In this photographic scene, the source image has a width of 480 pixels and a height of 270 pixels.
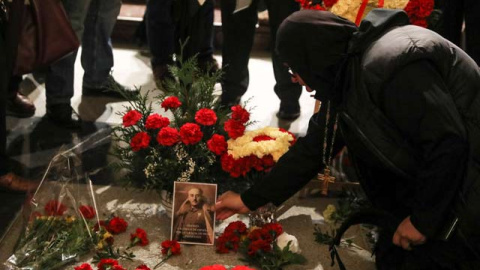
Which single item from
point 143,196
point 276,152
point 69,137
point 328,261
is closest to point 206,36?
point 69,137

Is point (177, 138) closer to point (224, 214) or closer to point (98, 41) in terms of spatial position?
point (224, 214)

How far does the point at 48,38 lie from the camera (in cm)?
258

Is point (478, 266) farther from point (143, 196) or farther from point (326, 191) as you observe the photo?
point (143, 196)

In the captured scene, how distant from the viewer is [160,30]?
354 cm

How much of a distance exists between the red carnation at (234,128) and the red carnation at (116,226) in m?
0.55

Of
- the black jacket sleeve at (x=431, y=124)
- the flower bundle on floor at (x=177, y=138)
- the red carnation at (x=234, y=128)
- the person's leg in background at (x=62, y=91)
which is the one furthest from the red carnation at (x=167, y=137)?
the person's leg in background at (x=62, y=91)

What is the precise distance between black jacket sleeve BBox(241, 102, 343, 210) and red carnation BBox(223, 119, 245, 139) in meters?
0.29

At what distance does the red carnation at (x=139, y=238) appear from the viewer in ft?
7.54

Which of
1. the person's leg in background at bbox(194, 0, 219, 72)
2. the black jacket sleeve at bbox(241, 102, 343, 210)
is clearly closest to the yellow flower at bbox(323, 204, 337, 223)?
the black jacket sleeve at bbox(241, 102, 343, 210)

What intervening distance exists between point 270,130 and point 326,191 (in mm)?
414

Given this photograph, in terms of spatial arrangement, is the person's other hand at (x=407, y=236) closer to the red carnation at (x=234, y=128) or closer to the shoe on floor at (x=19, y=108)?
the red carnation at (x=234, y=128)

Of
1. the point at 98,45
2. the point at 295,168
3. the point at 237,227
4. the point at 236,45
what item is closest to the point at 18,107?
the point at 98,45

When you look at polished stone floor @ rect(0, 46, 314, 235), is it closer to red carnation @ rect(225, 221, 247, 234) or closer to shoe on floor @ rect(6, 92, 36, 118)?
shoe on floor @ rect(6, 92, 36, 118)

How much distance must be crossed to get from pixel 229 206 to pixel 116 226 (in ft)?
1.62
